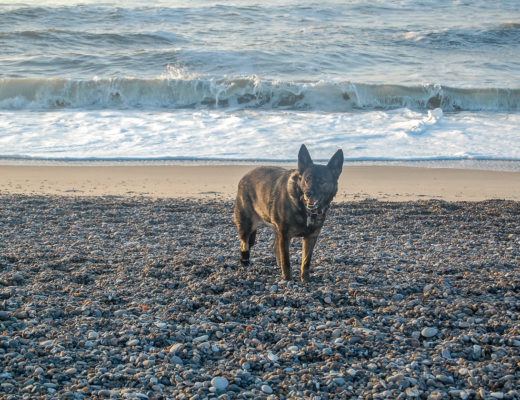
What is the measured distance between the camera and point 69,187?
1142 centimetres

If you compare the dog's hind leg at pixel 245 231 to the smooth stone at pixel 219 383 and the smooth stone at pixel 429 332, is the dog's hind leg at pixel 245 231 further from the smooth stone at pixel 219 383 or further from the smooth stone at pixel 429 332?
the smooth stone at pixel 219 383

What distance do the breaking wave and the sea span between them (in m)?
0.06

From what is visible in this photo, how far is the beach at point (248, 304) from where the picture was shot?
4430 mm

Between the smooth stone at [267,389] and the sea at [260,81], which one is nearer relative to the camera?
the smooth stone at [267,389]

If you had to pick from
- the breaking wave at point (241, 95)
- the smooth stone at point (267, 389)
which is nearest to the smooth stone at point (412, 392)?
the smooth stone at point (267, 389)

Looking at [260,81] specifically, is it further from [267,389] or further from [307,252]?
[267,389]

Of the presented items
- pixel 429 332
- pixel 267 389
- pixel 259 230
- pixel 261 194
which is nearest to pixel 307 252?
pixel 261 194

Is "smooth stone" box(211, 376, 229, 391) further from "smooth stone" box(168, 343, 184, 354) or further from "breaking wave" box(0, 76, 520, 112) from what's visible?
"breaking wave" box(0, 76, 520, 112)

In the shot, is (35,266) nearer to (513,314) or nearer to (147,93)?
(513,314)

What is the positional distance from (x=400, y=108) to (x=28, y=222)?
13.4 m

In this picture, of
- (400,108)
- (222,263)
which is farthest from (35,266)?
(400,108)

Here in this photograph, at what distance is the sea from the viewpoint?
48.3 ft

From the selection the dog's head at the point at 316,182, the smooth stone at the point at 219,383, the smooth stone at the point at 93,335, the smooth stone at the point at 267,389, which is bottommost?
the smooth stone at the point at 267,389

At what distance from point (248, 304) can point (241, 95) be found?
1581cm
